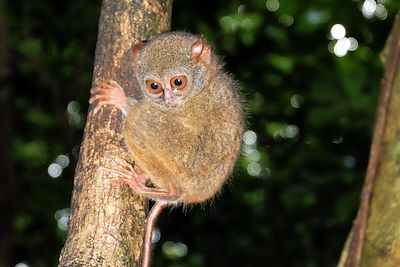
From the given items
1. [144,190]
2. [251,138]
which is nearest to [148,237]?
[144,190]

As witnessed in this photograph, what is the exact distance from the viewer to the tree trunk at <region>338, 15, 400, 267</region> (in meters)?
3.43

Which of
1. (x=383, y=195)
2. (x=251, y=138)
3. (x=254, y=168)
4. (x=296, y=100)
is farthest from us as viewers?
(x=254, y=168)

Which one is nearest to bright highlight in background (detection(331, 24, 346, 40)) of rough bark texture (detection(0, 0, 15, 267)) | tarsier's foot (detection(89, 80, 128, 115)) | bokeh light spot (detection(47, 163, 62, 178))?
rough bark texture (detection(0, 0, 15, 267))

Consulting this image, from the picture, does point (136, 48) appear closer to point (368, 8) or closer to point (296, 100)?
point (368, 8)

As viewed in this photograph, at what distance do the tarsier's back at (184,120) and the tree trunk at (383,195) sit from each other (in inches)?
27.4

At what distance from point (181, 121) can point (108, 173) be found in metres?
1.01

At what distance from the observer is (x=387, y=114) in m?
3.84

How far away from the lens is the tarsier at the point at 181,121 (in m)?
3.35

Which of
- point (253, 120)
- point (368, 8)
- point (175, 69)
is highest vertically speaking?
point (368, 8)

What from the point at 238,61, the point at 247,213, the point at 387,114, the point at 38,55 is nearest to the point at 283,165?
the point at 247,213

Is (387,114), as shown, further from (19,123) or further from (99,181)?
(19,123)

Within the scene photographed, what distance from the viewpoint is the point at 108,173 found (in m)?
2.73

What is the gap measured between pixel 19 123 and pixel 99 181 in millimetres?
5935

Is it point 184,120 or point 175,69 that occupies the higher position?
point 175,69
